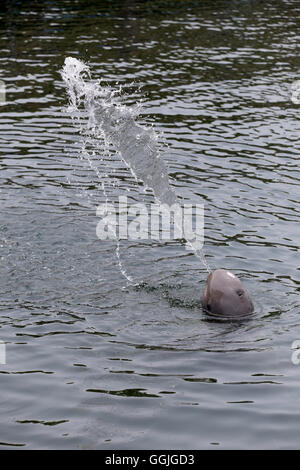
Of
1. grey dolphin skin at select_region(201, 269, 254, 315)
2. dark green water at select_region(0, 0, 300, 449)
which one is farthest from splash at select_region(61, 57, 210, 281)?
grey dolphin skin at select_region(201, 269, 254, 315)

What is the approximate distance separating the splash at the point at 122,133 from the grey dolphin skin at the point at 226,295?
186 inches

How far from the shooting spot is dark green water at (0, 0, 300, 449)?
31.6 feet

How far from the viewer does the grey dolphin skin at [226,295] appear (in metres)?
11.8

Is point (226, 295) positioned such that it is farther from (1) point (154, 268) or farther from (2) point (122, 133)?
(2) point (122, 133)

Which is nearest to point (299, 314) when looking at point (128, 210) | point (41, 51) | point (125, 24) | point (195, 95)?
point (128, 210)

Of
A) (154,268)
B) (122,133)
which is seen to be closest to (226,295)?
(154,268)

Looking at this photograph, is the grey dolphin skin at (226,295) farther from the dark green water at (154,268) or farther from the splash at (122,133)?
the splash at (122,133)

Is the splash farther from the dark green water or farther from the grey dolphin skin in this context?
the grey dolphin skin

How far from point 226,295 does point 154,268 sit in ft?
6.35

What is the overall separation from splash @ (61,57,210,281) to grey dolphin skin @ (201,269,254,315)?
4.74 m

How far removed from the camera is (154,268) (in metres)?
13.5

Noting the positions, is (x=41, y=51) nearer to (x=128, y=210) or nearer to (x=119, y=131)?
(x=119, y=131)

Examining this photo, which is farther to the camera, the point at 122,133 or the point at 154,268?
the point at 122,133
